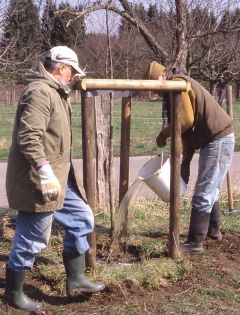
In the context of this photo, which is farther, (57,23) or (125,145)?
(57,23)

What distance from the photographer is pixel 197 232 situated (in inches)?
215

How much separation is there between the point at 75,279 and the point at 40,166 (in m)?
1.04

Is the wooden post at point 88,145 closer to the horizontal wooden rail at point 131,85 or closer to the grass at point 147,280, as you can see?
the horizontal wooden rail at point 131,85

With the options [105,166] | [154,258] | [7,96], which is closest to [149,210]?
[105,166]

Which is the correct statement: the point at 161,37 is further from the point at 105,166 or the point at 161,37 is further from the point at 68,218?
the point at 68,218

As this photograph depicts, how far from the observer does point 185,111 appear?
5.18 metres

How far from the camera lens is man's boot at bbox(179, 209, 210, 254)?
17.9 feet

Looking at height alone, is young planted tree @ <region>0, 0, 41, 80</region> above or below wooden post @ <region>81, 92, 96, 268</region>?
above

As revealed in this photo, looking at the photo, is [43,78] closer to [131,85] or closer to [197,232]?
[131,85]

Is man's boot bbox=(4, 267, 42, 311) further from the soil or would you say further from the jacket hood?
the jacket hood

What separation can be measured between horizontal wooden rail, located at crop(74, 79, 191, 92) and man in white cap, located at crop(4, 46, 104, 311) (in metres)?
0.33

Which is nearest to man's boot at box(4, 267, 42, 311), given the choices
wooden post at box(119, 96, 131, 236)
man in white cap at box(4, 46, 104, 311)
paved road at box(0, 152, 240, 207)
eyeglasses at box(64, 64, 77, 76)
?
man in white cap at box(4, 46, 104, 311)

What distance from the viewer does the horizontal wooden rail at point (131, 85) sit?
449cm

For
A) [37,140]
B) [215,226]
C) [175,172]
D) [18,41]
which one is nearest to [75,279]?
[37,140]
